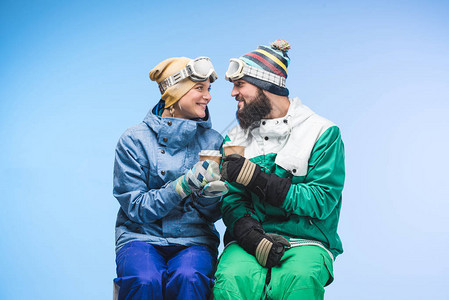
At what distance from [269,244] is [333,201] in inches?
17.3

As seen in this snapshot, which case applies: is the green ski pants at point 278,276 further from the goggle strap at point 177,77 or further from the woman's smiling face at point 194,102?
the goggle strap at point 177,77

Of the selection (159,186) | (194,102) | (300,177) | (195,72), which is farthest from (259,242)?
(195,72)

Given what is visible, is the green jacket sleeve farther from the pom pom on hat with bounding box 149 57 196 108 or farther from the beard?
the pom pom on hat with bounding box 149 57 196 108

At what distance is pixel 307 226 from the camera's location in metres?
3.38

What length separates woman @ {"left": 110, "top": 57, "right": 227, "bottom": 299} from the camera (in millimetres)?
3170

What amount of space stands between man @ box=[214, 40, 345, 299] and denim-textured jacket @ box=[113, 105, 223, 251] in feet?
0.51

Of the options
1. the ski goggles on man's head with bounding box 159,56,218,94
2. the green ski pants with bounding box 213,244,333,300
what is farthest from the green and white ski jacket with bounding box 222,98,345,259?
the ski goggles on man's head with bounding box 159,56,218,94

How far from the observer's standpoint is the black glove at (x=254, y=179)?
10.7ft

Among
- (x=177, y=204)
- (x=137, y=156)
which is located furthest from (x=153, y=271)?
(x=137, y=156)

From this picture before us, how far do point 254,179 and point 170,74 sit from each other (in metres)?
0.87

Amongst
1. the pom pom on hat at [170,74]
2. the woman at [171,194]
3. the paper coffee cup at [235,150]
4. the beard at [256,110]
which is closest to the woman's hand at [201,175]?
the woman at [171,194]

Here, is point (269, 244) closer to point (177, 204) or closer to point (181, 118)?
point (177, 204)

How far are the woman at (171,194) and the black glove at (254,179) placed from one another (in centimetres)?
8

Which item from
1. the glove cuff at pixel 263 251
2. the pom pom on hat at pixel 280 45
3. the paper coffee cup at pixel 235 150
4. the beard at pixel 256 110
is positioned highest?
the pom pom on hat at pixel 280 45
